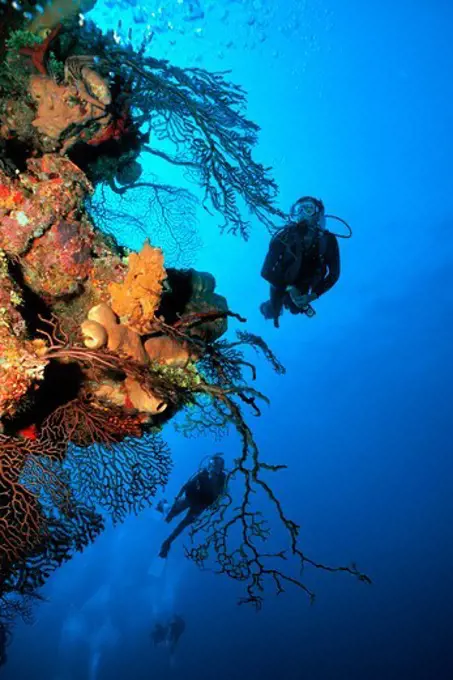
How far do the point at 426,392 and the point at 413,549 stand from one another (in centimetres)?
2210

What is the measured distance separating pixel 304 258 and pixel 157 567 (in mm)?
48500

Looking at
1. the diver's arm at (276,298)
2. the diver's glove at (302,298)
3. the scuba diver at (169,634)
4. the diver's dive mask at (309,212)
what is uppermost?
the diver's dive mask at (309,212)

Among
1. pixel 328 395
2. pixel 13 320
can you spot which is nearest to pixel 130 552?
pixel 328 395

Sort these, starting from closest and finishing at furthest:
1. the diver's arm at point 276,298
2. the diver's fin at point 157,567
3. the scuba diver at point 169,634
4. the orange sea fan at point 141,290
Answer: the orange sea fan at point 141,290
the diver's arm at point 276,298
the scuba diver at point 169,634
the diver's fin at point 157,567

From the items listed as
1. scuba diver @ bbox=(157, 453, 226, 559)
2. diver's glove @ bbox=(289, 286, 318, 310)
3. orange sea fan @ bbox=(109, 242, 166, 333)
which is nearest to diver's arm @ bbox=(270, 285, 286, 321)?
diver's glove @ bbox=(289, 286, 318, 310)

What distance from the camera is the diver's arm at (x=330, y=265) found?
6.70 m

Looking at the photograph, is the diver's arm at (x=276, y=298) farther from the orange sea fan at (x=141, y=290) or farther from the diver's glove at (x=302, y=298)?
the orange sea fan at (x=141, y=290)

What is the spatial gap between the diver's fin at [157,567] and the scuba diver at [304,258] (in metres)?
45.4

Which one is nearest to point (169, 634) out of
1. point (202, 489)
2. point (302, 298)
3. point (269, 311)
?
point (202, 489)

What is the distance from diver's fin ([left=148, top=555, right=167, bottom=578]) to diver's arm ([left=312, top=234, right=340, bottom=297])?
149 ft

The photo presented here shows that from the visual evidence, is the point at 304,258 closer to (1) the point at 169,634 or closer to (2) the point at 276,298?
(2) the point at 276,298

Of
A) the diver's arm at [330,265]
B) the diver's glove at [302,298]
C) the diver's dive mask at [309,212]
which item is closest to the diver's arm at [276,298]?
the diver's glove at [302,298]

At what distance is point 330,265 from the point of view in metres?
6.82

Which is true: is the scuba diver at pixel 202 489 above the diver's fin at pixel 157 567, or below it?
below
